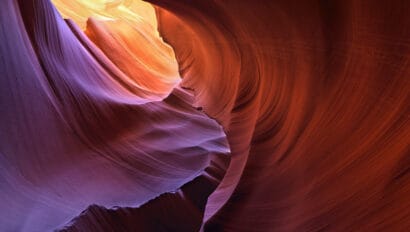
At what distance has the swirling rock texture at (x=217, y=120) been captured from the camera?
1.11m

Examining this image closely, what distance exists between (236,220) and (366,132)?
2.25 feet

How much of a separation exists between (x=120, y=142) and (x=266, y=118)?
1.55 meters

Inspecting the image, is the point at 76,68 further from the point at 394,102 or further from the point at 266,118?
the point at 394,102

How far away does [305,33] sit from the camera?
1.46 meters

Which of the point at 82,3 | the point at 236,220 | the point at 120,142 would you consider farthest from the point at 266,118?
the point at 82,3

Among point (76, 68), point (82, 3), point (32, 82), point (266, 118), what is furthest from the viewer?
point (82, 3)

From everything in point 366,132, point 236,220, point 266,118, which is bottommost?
point 236,220

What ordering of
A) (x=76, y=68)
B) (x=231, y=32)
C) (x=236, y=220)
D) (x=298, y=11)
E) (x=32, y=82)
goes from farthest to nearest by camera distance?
(x=76, y=68) → (x=32, y=82) → (x=231, y=32) → (x=236, y=220) → (x=298, y=11)

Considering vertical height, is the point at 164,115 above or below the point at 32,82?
below

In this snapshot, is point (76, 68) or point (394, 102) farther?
point (76, 68)

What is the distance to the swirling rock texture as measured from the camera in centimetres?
111

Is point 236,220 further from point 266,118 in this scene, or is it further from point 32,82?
point 32,82

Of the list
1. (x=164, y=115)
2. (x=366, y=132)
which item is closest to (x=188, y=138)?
(x=164, y=115)

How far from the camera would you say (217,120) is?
304 centimetres
